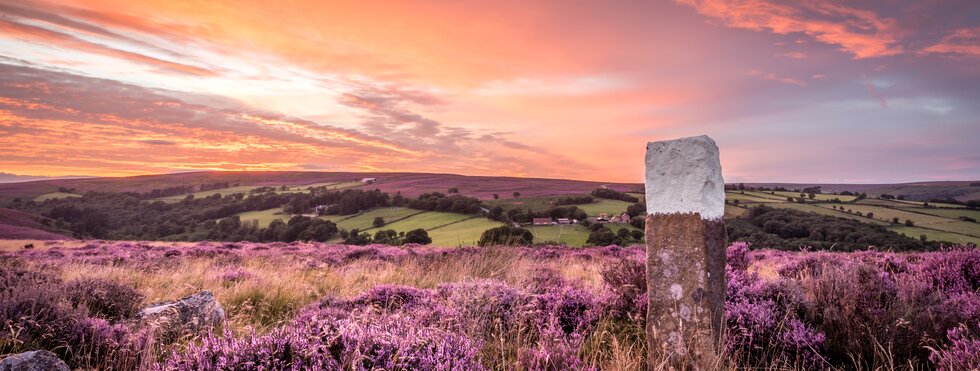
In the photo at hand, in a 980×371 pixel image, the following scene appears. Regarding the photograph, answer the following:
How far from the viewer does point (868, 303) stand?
4.70 metres

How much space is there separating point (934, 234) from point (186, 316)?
3250 cm

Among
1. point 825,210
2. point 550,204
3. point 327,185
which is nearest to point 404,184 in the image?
point 327,185

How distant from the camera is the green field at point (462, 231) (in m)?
24.1

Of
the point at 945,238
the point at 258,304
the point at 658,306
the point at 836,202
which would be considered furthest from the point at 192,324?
the point at 836,202

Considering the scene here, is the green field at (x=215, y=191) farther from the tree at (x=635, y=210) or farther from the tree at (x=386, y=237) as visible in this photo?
the tree at (x=635, y=210)

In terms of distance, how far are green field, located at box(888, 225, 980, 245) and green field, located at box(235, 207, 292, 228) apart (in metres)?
44.3

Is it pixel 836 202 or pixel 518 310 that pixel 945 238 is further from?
pixel 518 310

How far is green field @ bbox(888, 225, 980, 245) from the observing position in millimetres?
22172

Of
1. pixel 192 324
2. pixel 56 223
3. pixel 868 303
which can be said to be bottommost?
A: pixel 56 223

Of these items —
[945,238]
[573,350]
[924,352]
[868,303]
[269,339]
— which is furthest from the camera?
[945,238]

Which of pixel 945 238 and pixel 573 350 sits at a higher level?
pixel 573 350

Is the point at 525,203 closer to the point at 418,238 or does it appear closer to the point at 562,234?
the point at 562,234

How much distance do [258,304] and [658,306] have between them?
19.1ft

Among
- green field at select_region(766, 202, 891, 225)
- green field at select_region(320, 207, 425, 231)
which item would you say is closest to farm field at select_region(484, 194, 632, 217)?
green field at select_region(320, 207, 425, 231)
